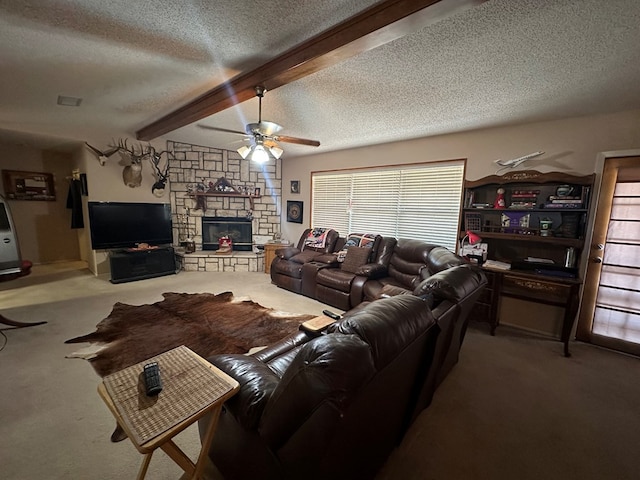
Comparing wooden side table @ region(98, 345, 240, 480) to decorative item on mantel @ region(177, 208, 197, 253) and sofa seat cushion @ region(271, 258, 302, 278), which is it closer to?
sofa seat cushion @ region(271, 258, 302, 278)

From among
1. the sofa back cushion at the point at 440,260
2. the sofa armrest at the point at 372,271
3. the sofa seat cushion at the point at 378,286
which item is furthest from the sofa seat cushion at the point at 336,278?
the sofa back cushion at the point at 440,260

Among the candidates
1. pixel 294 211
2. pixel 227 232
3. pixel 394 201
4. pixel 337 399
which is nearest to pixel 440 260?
pixel 394 201

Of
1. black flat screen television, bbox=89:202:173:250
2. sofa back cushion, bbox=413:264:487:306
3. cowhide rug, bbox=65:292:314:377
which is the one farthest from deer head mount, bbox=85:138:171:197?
sofa back cushion, bbox=413:264:487:306

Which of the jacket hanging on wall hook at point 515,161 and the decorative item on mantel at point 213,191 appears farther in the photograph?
the decorative item on mantel at point 213,191

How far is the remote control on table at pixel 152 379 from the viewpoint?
1064 millimetres

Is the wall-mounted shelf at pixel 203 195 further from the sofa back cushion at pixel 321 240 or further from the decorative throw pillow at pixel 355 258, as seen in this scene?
the decorative throw pillow at pixel 355 258

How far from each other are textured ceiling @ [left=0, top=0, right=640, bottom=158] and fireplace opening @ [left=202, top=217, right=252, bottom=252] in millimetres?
2639

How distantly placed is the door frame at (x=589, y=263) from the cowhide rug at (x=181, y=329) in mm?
3115

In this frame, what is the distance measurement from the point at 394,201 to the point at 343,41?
3.05 metres

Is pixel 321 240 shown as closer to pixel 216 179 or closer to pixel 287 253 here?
pixel 287 253

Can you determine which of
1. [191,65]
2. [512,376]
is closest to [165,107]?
[191,65]

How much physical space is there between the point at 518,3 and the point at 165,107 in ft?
11.2

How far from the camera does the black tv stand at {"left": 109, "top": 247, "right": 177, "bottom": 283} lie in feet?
14.4

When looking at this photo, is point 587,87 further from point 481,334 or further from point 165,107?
point 165,107
